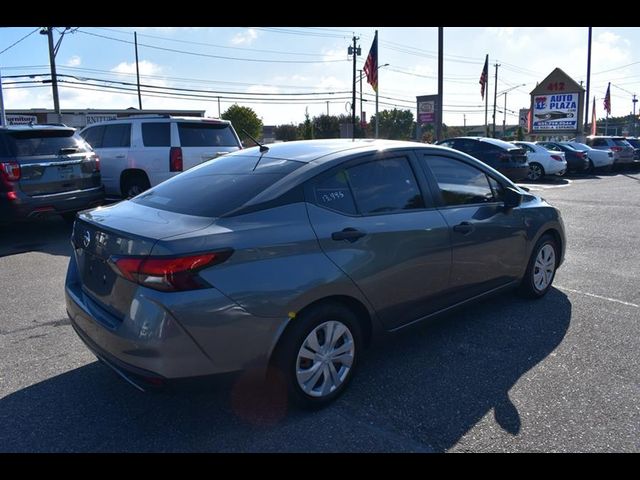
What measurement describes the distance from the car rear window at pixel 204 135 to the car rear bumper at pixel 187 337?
7.14 metres

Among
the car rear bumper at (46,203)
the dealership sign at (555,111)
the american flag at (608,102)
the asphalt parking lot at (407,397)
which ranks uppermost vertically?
the american flag at (608,102)

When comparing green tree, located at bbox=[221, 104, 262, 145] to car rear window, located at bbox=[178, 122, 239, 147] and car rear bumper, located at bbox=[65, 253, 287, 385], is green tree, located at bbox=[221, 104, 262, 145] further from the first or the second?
car rear bumper, located at bbox=[65, 253, 287, 385]

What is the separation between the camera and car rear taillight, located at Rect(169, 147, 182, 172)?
30.1 ft

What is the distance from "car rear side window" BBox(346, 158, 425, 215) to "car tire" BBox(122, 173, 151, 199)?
699cm

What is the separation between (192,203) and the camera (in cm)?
318

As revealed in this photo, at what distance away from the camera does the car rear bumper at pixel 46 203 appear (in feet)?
23.5

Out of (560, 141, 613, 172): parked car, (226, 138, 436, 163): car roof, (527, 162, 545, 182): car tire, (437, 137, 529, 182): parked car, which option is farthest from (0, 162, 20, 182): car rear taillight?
(560, 141, 613, 172): parked car

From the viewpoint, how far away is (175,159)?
9.16 m

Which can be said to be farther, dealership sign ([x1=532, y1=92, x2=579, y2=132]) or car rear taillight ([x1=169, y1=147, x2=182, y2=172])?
dealership sign ([x1=532, y1=92, x2=579, y2=132])

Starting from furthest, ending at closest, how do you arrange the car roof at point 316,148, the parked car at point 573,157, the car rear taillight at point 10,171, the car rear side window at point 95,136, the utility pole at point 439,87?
1. the utility pole at point 439,87
2. the parked car at point 573,157
3. the car rear side window at point 95,136
4. the car rear taillight at point 10,171
5. the car roof at point 316,148

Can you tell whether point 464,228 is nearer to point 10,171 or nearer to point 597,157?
point 10,171

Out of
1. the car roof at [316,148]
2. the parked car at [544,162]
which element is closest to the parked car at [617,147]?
the parked car at [544,162]

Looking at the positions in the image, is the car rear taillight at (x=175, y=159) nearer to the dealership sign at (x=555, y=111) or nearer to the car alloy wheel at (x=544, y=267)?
the car alloy wheel at (x=544, y=267)

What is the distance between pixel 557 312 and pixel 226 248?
340 cm
